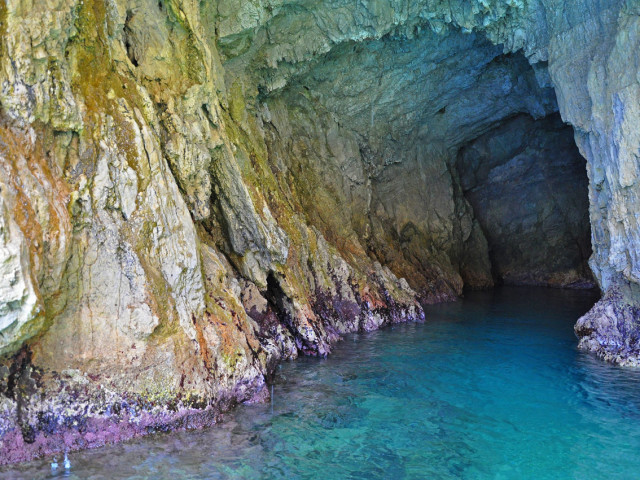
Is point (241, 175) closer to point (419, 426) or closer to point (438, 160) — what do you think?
point (419, 426)

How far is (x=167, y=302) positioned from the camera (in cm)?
901

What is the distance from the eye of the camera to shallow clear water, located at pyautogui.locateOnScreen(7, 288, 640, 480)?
7.38 meters

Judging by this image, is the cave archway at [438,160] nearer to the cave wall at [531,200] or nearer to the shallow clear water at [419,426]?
the cave wall at [531,200]

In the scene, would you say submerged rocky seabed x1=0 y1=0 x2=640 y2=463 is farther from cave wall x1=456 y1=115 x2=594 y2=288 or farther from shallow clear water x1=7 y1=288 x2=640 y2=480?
cave wall x1=456 y1=115 x2=594 y2=288

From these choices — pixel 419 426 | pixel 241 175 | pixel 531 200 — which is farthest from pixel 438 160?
pixel 419 426

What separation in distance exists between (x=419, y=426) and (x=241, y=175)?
6.81 metres

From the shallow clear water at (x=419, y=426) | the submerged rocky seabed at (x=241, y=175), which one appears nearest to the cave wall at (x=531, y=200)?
the submerged rocky seabed at (x=241, y=175)

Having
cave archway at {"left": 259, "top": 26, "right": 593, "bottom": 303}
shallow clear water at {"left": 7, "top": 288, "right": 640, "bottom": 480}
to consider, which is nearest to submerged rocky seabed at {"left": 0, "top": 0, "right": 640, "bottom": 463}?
cave archway at {"left": 259, "top": 26, "right": 593, "bottom": 303}

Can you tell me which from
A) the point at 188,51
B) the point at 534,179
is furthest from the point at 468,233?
the point at 188,51

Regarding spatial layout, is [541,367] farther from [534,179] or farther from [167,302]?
[534,179]

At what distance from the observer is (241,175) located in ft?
42.0

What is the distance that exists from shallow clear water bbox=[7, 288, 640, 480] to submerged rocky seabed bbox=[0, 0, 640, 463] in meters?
0.71

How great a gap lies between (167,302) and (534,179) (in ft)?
87.5

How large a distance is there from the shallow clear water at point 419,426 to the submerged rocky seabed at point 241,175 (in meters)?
0.71
